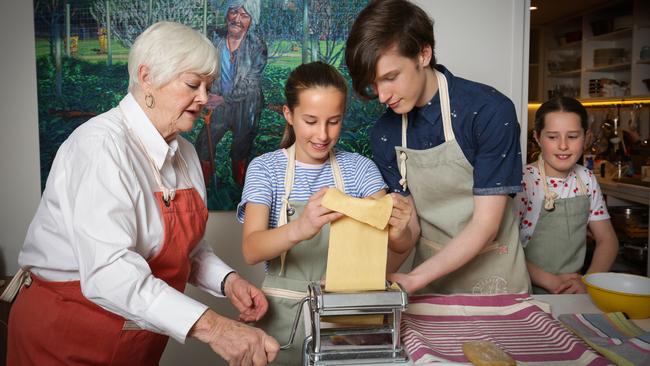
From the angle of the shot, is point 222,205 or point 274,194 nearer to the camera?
point 274,194

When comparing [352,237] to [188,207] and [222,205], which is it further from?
[222,205]

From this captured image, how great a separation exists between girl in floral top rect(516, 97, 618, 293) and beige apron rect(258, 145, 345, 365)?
86 centimetres

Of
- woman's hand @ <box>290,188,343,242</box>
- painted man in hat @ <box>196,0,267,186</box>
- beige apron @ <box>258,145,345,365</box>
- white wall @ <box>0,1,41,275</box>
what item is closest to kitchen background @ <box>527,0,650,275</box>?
painted man in hat @ <box>196,0,267,186</box>

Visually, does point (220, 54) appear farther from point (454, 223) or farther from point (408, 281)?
point (408, 281)

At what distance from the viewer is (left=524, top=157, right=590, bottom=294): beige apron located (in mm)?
2010

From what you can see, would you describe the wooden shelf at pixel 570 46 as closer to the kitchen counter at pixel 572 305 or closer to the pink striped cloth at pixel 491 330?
→ the kitchen counter at pixel 572 305

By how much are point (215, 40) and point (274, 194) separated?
1097 millimetres

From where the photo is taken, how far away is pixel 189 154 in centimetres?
159

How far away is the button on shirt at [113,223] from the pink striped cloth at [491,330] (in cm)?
47

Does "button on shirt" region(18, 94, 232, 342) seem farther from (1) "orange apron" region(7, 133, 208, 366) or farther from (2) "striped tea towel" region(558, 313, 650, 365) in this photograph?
(2) "striped tea towel" region(558, 313, 650, 365)

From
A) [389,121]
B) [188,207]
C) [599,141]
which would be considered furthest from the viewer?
[599,141]

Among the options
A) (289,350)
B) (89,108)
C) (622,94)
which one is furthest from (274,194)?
(622,94)

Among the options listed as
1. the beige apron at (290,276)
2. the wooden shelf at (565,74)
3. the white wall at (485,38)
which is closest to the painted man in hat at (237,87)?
the white wall at (485,38)

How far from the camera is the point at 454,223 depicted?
5.40 feet
